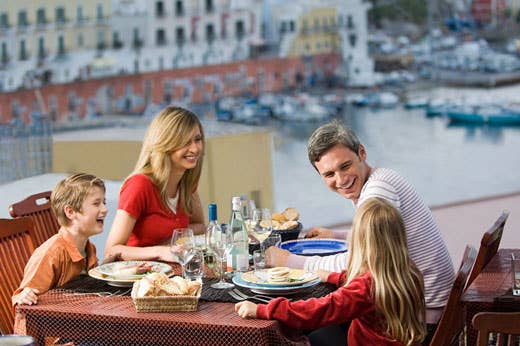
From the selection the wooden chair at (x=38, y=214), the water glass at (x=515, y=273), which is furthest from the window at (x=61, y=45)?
the water glass at (x=515, y=273)

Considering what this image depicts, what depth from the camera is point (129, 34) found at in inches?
336

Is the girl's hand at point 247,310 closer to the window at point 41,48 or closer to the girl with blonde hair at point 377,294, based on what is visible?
the girl with blonde hair at point 377,294

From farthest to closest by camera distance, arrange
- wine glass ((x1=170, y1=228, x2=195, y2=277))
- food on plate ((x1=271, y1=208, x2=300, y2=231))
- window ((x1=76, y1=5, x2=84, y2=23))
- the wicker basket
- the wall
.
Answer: window ((x1=76, y1=5, x2=84, y2=23)) < the wall < food on plate ((x1=271, y1=208, x2=300, y2=231)) < wine glass ((x1=170, y1=228, x2=195, y2=277)) < the wicker basket

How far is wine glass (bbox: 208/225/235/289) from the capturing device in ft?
8.95

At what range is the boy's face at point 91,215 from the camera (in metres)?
3.00

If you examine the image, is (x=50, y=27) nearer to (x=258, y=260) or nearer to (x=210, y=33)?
(x=210, y=33)

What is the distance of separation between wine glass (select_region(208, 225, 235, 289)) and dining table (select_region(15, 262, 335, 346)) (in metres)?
0.06

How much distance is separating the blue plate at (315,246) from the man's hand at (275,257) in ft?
0.83

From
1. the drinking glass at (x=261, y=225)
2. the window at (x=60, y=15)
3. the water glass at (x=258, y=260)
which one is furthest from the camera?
the window at (x=60, y=15)

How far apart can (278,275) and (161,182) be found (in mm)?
971

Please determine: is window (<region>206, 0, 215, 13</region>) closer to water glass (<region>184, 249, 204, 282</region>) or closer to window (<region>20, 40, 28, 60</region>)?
window (<region>20, 40, 28, 60</region>)

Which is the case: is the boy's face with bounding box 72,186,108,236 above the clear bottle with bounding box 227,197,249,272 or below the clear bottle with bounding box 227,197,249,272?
above

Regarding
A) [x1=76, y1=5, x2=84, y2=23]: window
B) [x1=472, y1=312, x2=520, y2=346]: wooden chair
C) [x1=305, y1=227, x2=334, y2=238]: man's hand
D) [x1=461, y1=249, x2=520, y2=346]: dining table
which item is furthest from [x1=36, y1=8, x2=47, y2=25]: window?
[x1=472, y1=312, x2=520, y2=346]: wooden chair

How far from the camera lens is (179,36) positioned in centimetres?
891
